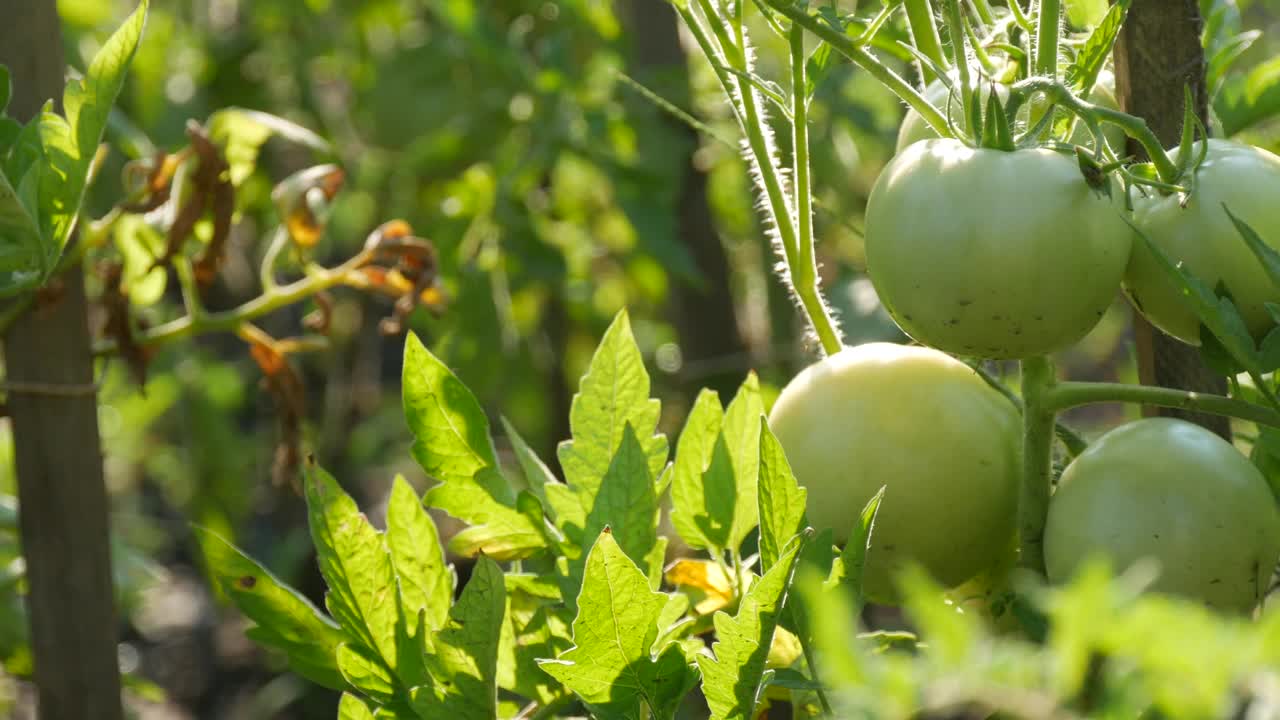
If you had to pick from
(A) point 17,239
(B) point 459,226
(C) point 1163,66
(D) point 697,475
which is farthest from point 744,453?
(B) point 459,226

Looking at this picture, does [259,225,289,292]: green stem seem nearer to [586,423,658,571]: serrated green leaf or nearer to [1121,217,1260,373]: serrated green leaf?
[586,423,658,571]: serrated green leaf

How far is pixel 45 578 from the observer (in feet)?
2.52

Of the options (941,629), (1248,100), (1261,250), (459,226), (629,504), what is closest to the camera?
(941,629)

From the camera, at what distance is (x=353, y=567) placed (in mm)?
547

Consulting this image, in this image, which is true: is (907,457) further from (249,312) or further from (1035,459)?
(249,312)

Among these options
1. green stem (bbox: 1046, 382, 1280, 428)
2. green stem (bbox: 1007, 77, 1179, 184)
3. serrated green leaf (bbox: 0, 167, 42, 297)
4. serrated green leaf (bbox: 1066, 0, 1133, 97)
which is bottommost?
green stem (bbox: 1046, 382, 1280, 428)

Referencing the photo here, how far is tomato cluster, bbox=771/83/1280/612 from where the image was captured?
0.45 m

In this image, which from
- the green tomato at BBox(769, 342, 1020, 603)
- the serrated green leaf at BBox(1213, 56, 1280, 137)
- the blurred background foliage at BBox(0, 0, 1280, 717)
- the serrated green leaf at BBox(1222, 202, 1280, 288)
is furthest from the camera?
the blurred background foliage at BBox(0, 0, 1280, 717)

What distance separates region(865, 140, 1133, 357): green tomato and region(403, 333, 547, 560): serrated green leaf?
193 mm

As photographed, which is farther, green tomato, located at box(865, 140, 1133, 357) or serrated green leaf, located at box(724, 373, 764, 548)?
serrated green leaf, located at box(724, 373, 764, 548)

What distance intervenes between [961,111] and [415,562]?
0.29m

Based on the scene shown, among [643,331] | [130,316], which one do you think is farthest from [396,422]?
[130,316]

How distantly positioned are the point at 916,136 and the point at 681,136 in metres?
0.83

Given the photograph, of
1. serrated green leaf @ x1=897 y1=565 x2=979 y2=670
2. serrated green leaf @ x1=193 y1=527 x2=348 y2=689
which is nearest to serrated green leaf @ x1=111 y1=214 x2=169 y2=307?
serrated green leaf @ x1=193 y1=527 x2=348 y2=689
